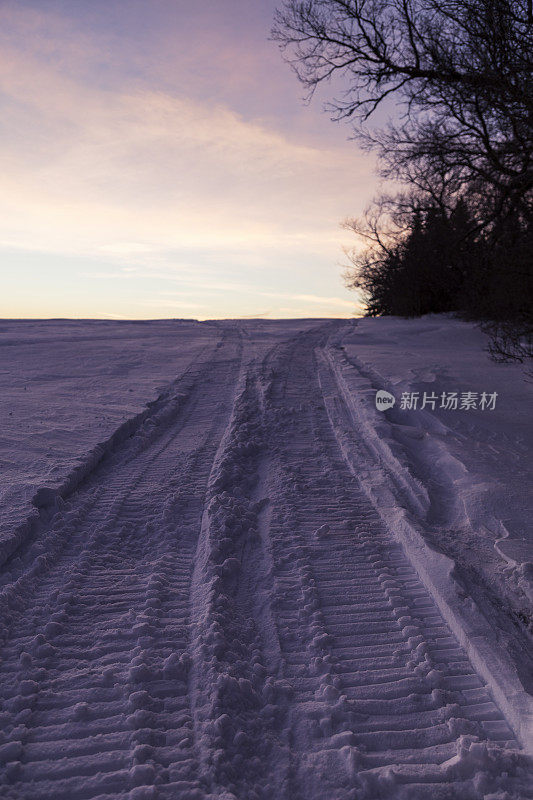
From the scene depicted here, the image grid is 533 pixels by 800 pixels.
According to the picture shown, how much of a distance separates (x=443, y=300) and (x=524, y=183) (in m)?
10.4

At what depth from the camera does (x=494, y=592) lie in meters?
2.92

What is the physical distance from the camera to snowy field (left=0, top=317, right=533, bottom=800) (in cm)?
192

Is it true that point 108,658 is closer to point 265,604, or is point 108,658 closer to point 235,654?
point 235,654

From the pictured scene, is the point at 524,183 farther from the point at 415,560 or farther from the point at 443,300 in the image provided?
the point at 443,300

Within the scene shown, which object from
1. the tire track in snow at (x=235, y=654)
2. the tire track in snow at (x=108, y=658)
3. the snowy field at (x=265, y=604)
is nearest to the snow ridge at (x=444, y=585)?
the snowy field at (x=265, y=604)

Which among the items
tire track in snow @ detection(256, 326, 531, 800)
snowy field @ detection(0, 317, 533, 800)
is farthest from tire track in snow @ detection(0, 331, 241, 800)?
tire track in snow @ detection(256, 326, 531, 800)

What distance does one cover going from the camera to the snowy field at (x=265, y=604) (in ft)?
6.28

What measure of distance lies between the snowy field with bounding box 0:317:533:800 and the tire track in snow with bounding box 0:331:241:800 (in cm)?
1

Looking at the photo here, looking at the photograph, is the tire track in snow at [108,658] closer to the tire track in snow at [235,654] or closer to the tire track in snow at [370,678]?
the tire track in snow at [235,654]

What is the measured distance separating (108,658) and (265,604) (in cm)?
82

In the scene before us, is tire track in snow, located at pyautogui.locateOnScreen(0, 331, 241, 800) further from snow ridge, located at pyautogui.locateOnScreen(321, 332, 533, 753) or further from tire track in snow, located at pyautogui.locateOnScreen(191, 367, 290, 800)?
snow ridge, located at pyautogui.locateOnScreen(321, 332, 533, 753)

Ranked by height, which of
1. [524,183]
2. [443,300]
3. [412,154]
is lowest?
[443,300]

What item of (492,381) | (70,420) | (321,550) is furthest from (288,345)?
(321,550)

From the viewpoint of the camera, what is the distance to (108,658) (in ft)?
7.75
